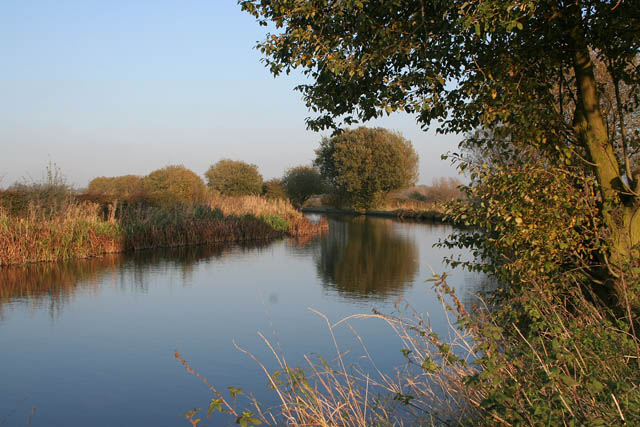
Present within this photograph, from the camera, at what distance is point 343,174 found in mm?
47625

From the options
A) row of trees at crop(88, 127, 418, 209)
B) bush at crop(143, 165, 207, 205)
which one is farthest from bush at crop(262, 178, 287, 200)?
bush at crop(143, 165, 207, 205)

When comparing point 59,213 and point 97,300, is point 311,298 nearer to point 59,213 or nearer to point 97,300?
point 97,300

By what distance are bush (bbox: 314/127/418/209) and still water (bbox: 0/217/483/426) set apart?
97.6 feet

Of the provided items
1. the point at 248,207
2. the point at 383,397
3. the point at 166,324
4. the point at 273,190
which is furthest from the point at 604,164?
the point at 273,190

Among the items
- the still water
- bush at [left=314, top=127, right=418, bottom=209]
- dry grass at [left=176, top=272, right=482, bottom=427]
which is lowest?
the still water

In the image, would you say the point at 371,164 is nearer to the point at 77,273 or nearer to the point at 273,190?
the point at 273,190

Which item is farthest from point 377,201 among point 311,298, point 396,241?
point 311,298

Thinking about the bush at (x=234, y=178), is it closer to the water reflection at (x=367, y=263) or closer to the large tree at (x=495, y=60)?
the water reflection at (x=367, y=263)

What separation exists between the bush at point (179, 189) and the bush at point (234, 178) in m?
19.2

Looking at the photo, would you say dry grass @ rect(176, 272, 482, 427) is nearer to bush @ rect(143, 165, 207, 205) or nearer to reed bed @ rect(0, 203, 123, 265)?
reed bed @ rect(0, 203, 123, 265)

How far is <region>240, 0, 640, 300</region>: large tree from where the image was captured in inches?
215

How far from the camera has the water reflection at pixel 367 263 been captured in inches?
489

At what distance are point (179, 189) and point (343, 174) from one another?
23691mm

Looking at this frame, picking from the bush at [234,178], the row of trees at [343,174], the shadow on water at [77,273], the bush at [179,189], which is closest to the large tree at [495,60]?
the shadow on water at [77,273]
